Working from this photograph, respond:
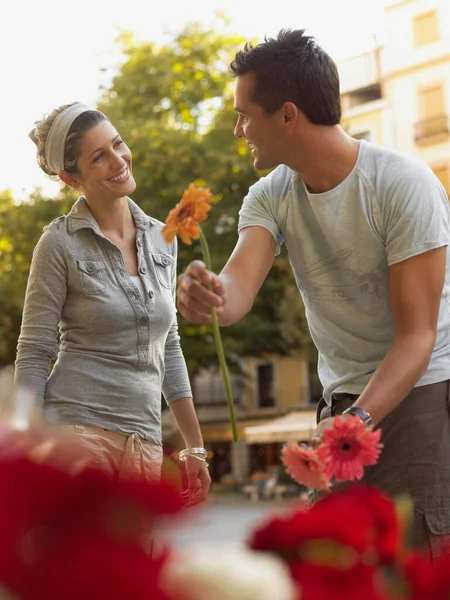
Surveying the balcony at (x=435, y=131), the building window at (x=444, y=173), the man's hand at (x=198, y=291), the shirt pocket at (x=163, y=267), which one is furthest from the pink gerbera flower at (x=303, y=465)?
the balcony at (x=435, y=131)

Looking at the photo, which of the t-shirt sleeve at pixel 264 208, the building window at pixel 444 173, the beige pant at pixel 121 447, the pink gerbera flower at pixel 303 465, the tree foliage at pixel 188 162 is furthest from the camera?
the building window at pixel 444 173

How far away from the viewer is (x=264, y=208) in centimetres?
210

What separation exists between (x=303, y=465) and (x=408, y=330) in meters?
0.60

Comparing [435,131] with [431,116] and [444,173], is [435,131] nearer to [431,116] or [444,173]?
[431,116]

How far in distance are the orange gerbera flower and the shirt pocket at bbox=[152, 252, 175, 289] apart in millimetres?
1352

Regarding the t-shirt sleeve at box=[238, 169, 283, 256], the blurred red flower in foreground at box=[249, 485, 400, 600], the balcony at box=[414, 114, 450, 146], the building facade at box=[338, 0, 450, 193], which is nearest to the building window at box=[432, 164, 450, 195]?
the building facade at box=[338, 0, 450, 193]

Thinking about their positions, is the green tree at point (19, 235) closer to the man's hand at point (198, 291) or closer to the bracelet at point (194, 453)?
the bracelet at point (194, 453)

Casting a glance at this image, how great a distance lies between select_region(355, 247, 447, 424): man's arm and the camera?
63.4 inches

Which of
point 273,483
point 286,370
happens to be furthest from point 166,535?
point 286,370

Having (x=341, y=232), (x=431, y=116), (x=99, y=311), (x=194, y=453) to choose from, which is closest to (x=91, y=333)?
(x=99, y=311)

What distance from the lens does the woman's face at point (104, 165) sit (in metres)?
2.65

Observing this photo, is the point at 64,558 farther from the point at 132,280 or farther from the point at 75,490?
the point at 132,280

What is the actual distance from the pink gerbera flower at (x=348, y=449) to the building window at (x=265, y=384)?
30.9 metres

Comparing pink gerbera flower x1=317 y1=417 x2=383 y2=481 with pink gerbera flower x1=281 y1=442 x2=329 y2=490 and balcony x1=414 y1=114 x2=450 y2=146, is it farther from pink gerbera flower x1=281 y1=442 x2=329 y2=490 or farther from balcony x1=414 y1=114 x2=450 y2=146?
balcony x1=414 y1=114 x2=450 y2=146
